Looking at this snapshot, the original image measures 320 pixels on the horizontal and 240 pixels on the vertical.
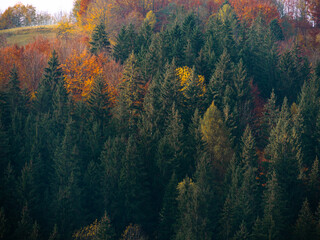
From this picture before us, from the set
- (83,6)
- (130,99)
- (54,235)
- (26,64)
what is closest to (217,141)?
(130,99)

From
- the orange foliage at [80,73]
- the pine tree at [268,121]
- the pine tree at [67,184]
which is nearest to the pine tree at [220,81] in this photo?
the pine tree at [268,121]

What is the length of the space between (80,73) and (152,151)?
2163 cm

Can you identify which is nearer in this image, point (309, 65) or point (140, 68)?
point (140, 68)

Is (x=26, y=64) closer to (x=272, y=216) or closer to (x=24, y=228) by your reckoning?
(x=24, y=228)

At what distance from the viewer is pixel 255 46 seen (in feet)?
274

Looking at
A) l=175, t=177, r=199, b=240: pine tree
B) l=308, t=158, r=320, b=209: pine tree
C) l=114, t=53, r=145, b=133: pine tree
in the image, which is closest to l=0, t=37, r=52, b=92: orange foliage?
l=114, t=53, r=145, b=133: pine tree

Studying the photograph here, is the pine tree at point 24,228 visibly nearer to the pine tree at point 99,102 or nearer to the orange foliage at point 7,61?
the pine tree at point 99,102

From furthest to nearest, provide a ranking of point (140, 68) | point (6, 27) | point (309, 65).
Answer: point (6, 27)
point (309, 65)
point (140, 68)

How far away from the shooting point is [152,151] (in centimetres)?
6075

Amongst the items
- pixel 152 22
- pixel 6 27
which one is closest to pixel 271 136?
pixel 152 22

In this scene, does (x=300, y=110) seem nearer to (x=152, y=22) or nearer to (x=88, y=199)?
(x=88, y=199)

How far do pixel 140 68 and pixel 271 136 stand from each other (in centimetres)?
2563

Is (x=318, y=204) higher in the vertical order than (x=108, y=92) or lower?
lower

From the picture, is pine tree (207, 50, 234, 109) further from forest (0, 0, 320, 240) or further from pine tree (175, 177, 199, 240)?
pine tree (175, 177, 199, 240)
